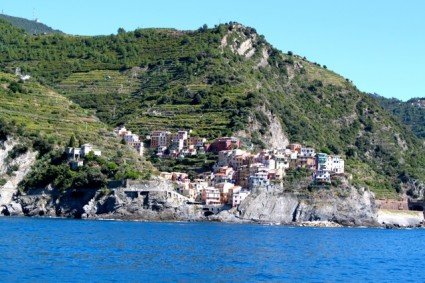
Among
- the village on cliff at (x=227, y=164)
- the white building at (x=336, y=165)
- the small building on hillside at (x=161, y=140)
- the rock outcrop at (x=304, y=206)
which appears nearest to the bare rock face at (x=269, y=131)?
the village on cliff at (x=227, y=164)

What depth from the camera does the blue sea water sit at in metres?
48.3

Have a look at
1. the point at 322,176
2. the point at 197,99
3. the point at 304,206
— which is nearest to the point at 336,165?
the point at 322,176

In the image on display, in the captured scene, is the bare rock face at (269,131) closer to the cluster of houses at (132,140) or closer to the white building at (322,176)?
the cluster of houses at (132,140)

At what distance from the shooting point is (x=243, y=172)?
12250 cm

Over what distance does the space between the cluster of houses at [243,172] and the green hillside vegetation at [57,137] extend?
7.16 m

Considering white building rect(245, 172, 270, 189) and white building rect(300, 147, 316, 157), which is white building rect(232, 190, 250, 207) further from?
white building rect(300, 147, 316, 157)

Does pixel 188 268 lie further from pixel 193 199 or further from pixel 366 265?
pixel 193 199

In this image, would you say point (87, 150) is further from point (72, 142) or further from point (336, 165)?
point (336, 165)

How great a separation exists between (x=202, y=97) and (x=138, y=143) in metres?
19.9

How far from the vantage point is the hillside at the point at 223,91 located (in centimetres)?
14150

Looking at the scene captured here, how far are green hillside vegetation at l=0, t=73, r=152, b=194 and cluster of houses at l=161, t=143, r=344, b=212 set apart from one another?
23.5 feet

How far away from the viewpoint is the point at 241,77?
6161 inches

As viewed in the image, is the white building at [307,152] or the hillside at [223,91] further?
the hillside at [223,91]

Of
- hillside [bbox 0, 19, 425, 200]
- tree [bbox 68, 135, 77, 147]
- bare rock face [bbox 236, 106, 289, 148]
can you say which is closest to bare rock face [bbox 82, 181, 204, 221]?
tree [bbox 68, 135, 77, 147]
